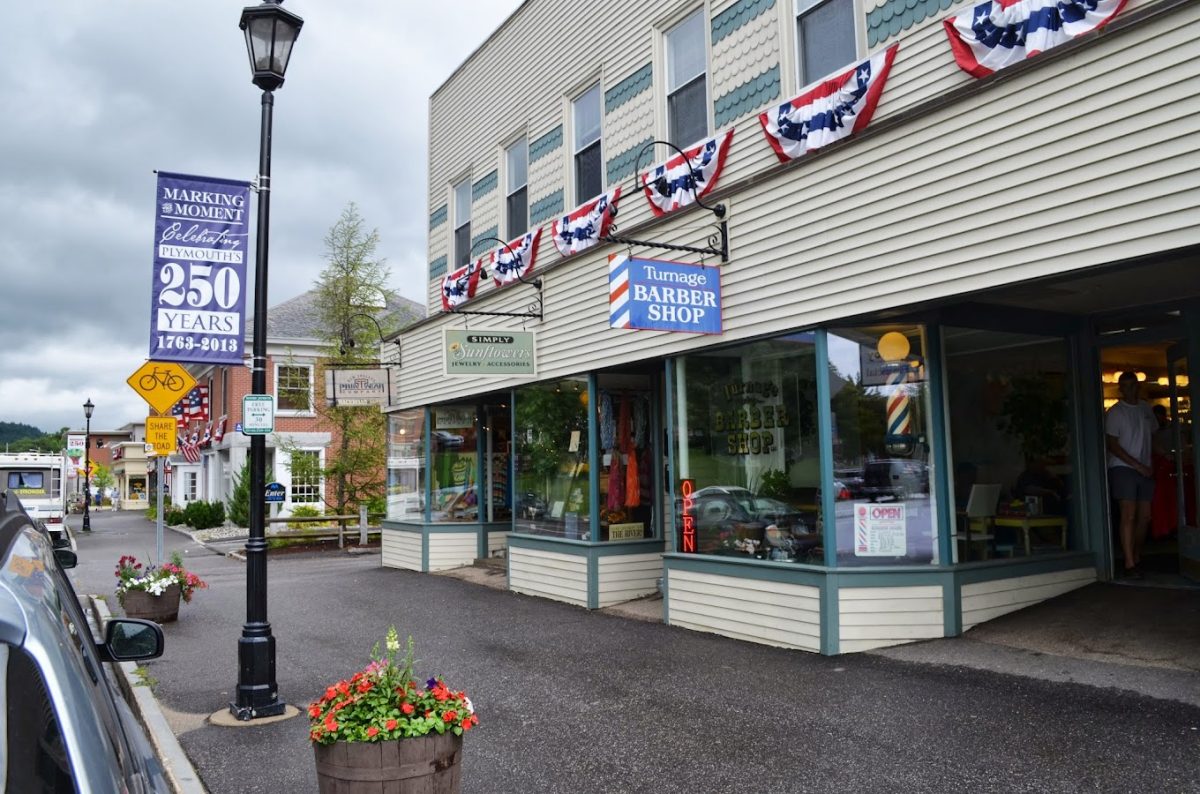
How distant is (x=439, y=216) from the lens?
1695 centimetres

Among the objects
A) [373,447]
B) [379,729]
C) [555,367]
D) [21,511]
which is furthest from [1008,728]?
[373,447]

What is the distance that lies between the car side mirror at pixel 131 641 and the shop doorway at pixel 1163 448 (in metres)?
8.05

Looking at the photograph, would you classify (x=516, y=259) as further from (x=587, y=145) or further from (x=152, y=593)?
(x=152, y=593)

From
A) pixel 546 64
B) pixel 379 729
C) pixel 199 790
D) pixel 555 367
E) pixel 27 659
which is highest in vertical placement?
pixel 546 64

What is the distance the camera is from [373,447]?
26141 mm

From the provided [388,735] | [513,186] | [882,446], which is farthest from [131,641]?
[513,186]

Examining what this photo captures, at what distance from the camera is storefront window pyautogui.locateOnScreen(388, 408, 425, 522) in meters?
16.6

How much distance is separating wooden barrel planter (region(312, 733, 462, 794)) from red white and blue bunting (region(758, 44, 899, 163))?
6.15m

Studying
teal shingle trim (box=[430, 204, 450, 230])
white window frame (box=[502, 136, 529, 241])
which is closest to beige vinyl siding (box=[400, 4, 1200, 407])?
white window frame (box=[502, 136, 529, 241])

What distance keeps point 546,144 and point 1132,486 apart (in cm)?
873

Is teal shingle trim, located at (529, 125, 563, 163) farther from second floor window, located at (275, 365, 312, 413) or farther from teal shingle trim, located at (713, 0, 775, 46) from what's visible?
second floor window, located at (275, 365, 312, 413)

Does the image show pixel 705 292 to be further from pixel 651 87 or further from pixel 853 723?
pixel 853 723

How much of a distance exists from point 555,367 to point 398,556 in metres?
6.57

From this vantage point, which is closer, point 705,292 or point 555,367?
point 705,292
